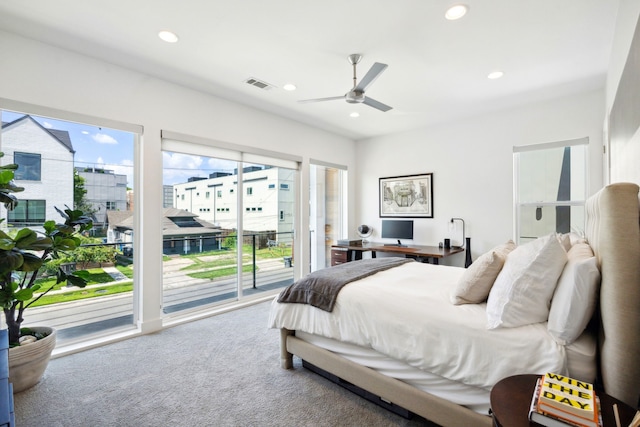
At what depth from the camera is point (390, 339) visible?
5.87 feet

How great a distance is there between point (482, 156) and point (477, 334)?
11.8 ft

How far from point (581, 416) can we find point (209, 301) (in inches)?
148

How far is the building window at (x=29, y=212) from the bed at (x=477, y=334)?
7.81ft

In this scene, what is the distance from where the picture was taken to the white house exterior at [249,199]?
3.75 meters

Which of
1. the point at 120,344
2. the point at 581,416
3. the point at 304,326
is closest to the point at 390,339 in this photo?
the point at 304,326

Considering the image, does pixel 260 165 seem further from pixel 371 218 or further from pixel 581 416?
pixel 581 416

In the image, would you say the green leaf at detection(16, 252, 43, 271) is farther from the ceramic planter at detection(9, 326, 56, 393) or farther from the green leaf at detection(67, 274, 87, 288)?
the ceramic planter at detection(9, 326, 56, 393)

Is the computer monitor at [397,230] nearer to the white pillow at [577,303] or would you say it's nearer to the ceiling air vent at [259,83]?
the ceiling air vent at [259,83]

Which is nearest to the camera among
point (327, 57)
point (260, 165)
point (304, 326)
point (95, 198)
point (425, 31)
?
point (304, 326)

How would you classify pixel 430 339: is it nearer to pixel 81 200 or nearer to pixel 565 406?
pixel 565 406

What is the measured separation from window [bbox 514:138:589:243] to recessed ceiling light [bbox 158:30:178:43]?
13.9ft

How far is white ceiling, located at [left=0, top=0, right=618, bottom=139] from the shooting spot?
7.03 feet

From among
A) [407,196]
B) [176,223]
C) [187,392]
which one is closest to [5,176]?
[176,223]

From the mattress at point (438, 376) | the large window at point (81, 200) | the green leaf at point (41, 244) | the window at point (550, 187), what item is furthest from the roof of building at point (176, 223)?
the window at point (550, 187)
